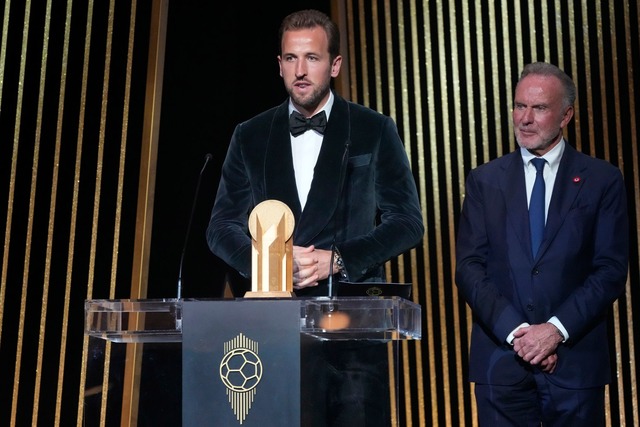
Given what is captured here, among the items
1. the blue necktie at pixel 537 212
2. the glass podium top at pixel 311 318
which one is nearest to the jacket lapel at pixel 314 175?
the blue necktie at pixel 537 212

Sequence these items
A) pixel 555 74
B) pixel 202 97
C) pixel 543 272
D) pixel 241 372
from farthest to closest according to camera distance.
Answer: pixel 202 97 → pixel 555 74 → pixel 543 272 → pixel 241 372

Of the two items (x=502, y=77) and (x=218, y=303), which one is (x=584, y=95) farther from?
(x=218, y=303)

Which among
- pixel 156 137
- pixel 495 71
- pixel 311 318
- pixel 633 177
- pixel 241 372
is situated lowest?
pixel 241 372

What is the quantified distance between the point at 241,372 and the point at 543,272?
1169 mm

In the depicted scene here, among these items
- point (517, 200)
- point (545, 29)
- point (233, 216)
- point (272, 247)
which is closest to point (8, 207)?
point (233, 216)

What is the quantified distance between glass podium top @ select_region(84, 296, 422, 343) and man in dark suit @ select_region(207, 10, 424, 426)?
580mm

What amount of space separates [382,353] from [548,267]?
92 cm

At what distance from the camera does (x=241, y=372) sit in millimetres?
2312

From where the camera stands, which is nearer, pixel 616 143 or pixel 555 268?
pixel 555 268

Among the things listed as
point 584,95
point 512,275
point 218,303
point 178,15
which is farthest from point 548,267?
point 178,15

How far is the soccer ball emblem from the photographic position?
2.30 m

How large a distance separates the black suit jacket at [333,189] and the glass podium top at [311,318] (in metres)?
0.59

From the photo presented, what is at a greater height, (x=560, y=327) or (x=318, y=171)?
(x=318, y=171)

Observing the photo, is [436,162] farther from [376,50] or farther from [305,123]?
[305,123]
